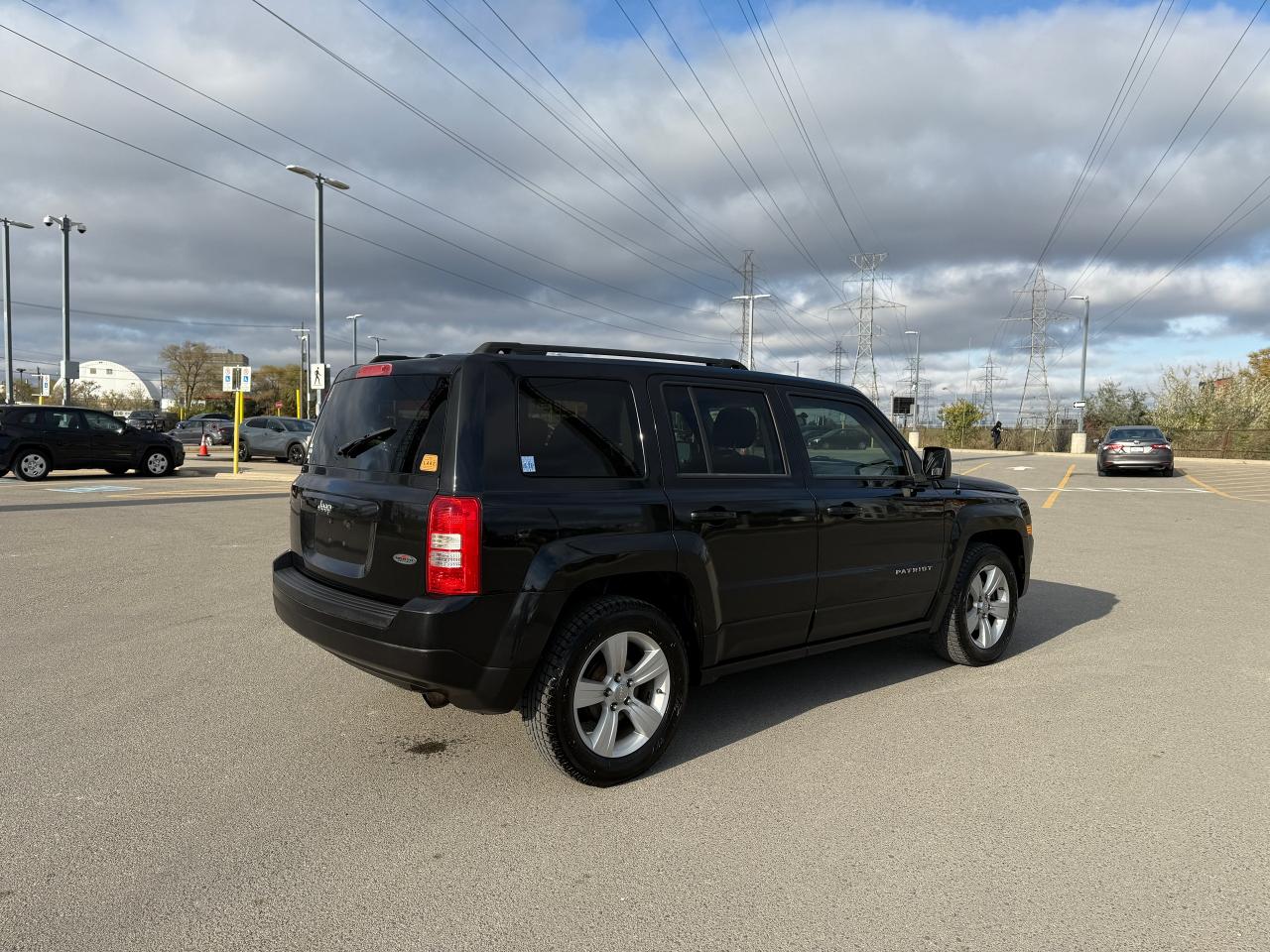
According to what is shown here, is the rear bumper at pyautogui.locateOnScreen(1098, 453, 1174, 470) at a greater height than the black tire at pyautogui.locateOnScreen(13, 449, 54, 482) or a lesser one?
greater

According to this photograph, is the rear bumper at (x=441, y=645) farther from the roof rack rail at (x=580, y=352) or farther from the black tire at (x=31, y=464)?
the black tire at (x=31, y=464)

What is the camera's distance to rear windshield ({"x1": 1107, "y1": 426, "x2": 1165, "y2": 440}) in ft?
87.2

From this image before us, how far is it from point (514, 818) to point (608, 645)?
765mm

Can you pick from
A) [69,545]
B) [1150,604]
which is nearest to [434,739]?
[1150,604]

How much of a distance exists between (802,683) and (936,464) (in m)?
1.52

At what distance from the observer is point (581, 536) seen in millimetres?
3643

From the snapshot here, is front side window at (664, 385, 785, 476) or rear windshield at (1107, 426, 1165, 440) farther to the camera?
rear windshield at (1107, 426, 1165, 440)

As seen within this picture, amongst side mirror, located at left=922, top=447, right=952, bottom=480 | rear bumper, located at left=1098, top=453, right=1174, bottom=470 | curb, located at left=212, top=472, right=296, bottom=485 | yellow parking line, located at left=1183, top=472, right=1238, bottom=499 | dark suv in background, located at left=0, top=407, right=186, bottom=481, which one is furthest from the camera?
rear bumper, located at left=1098, top=453, right=1174, bottom=470

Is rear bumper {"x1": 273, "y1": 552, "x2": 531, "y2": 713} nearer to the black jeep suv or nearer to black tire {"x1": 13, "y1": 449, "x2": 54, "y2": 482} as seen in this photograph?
the black jeep suv

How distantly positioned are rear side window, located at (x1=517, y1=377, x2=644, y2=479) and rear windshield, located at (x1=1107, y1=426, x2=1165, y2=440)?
27.2 meters

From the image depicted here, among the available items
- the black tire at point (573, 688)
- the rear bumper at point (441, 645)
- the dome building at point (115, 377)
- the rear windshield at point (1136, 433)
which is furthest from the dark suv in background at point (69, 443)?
the dome building at point (115, 377)

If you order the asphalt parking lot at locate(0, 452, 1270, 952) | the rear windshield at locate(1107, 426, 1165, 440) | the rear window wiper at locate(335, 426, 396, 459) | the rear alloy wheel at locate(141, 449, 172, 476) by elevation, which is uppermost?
the rear windshield at locate(1107, 426, 1165, 440)

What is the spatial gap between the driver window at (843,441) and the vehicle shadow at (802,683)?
1244 millimetres

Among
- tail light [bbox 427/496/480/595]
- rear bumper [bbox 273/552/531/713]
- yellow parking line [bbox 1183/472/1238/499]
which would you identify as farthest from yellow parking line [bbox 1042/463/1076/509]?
tail light [bbox 427/496/480/595]
